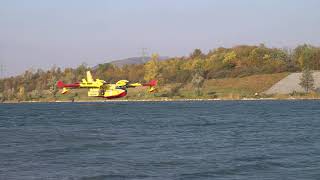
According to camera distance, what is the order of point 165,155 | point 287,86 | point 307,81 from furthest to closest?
point 287,86
point 307,81
point 165,155

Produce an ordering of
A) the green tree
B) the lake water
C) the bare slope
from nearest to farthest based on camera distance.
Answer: the lake water, the green tree, the bare slope

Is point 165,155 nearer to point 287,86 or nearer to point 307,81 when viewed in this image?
point 307,81

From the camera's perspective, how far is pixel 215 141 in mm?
45500

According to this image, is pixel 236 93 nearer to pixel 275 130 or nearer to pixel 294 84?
pixel 294 84

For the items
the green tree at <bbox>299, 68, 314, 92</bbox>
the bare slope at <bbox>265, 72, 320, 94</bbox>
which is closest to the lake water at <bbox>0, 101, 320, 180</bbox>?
the green tree at <bbox>299, 68, 314, 92</bbox>

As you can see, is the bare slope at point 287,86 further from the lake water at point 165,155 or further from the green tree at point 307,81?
the lake water at point 165,155

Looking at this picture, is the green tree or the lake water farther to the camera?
the green tree

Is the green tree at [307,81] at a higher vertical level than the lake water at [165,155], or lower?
higher

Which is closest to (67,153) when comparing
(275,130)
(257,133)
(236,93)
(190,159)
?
(190,159)

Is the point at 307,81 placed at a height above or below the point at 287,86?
above

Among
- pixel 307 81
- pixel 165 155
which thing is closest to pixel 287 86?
pixel 307 81

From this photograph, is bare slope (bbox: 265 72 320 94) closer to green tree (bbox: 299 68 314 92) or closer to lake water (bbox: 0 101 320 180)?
green tree (bbox: 299 68 314 92)

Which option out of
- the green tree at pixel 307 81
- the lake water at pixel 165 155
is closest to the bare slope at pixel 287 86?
the green tree at pixel 307 81

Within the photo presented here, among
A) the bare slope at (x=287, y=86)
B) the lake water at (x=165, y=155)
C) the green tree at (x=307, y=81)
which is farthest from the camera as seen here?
the bare slope at (x=287, y=86)
